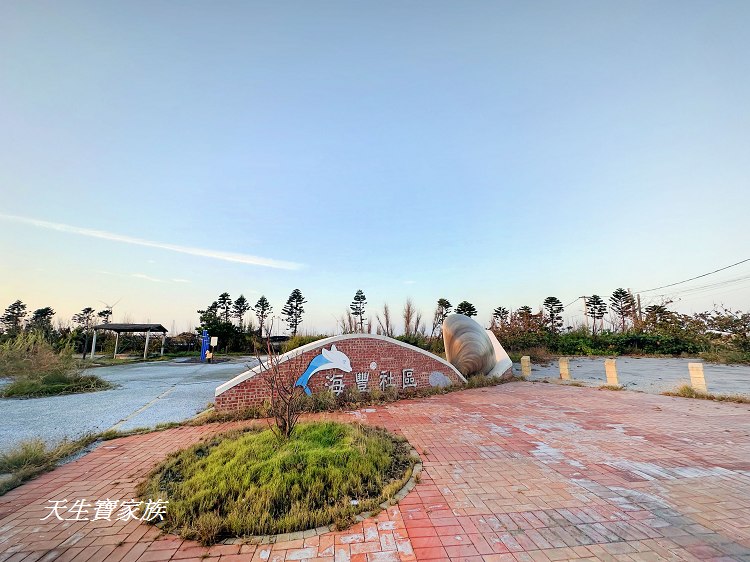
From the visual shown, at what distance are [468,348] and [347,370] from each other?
5.03 metres

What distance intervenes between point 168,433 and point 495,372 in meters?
9.85

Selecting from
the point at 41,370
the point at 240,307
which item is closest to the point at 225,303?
the point at 240,307

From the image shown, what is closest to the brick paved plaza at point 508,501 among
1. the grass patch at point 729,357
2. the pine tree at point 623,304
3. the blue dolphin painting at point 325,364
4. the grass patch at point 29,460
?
the grass patch at point 29,460

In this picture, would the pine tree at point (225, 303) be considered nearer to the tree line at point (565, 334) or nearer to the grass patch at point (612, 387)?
the tree line at point (565, 334)

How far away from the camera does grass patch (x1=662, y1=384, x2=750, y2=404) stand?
7519mm

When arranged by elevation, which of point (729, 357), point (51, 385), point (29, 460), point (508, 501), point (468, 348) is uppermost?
point (468, 348)

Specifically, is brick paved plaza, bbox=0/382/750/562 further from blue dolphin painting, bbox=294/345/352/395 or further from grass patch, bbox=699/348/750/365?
grass patch, bbox=699/348/750/365

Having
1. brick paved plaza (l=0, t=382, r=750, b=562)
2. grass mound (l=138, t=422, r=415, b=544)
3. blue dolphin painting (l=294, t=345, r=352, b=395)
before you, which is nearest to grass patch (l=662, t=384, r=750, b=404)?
brick paved plaza (l=0, t=382, r=750, b=562)

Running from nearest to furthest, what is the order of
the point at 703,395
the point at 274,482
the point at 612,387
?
the point at 274,482 → the point at 703,395 → the point at 612,387

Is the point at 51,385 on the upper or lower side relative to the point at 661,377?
upper

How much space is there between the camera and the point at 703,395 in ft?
26.3

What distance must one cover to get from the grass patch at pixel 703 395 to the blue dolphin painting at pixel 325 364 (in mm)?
8254

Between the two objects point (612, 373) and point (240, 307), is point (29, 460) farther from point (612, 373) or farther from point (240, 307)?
point (240, 307)

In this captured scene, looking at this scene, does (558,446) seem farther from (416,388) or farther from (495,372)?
(495,372)
